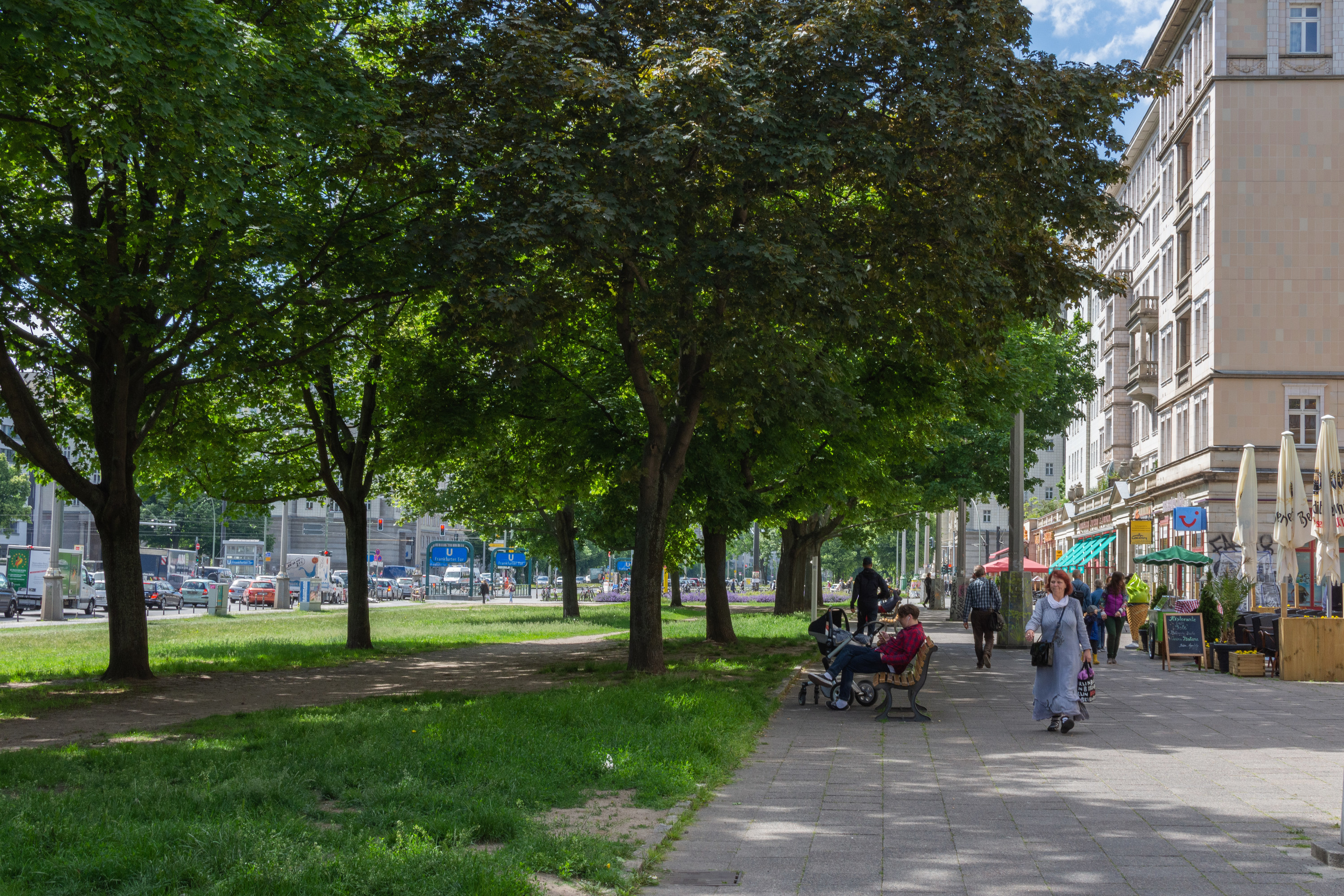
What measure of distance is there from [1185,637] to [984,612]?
11.4ft

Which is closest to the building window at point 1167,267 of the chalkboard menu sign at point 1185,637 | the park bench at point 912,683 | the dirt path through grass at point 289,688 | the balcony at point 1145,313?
the balcony at point 1145,313

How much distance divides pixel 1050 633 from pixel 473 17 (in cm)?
1043

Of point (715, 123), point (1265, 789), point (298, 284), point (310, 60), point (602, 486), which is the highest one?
point (310, 60)

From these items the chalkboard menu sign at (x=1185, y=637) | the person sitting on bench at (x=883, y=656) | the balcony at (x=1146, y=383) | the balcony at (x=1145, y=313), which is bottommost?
the chalkboard menu sign at (x=1185, y=637)

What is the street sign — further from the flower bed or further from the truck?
the truck

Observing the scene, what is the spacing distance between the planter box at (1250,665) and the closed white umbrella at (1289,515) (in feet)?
6.72

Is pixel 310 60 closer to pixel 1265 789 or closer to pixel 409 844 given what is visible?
pixel 409 844

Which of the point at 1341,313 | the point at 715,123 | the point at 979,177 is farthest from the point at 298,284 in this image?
the point at 1341,313

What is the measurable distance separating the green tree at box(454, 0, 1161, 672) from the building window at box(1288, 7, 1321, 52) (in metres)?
34.6

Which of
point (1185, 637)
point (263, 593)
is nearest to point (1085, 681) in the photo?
point (1185, 637)

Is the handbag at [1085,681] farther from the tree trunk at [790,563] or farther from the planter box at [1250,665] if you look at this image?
the tree trunk at [790,563]

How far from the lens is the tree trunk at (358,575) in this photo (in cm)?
2391

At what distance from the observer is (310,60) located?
49.4ft

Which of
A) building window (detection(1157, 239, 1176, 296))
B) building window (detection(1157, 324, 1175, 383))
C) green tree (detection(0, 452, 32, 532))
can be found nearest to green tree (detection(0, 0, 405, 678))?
building window (detection(1157, 239, 1176, 296))
